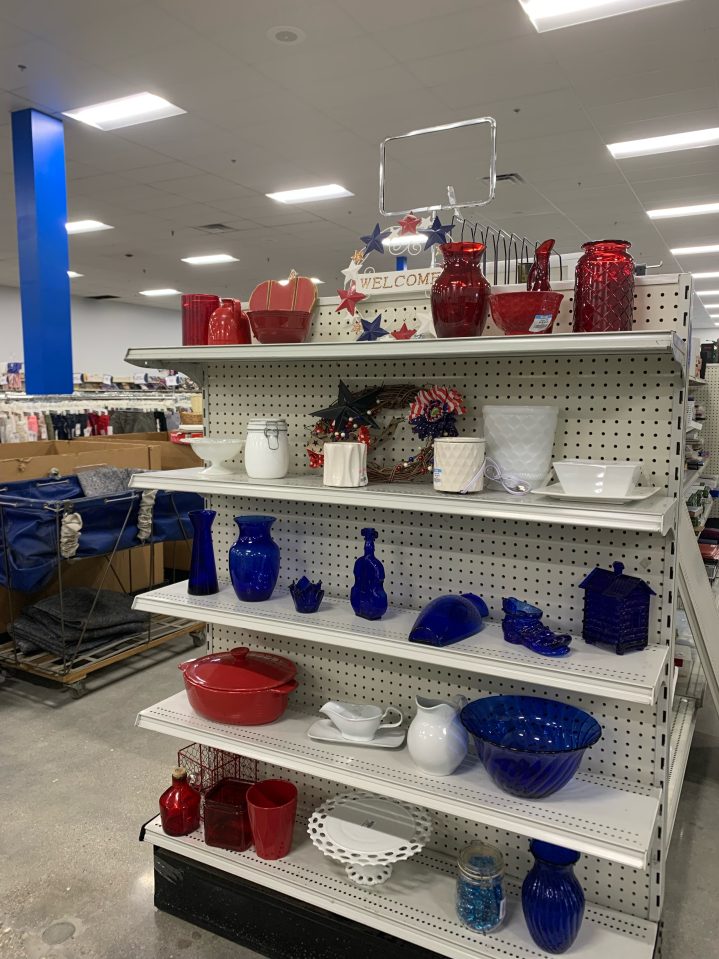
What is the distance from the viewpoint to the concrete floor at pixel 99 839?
2074 mm

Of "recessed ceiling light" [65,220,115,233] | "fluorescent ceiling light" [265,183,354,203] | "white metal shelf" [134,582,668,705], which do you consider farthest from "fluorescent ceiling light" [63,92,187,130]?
"white metal shelf" [134,582,668,705]

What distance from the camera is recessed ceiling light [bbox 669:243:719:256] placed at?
30.7ft

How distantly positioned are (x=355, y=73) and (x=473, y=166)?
2.00 metres

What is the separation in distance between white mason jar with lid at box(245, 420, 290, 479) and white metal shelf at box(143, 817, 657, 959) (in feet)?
3.70

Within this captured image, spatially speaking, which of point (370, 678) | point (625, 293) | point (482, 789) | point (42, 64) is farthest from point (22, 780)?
point (42, 64)

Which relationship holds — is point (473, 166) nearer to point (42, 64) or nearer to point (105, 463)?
point (42, 64)

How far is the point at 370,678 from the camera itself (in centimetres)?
221

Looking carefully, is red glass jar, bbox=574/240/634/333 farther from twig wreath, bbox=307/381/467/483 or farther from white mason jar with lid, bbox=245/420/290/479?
white mason jar with lid, bbox=245/420/290/479

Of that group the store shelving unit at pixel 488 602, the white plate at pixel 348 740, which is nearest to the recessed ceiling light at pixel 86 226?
the store shelving unit at pixel 488 602

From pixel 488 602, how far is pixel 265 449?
30.3 inches

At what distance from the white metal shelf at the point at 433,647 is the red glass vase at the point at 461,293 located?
0.78 m

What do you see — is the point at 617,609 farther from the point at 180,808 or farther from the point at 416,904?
the point at 180,808

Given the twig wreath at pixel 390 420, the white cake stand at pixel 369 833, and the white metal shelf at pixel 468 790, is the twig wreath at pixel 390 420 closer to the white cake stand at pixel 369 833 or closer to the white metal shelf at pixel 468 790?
the white metal shelf at pixel 468 790

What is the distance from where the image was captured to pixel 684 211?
762 cm
